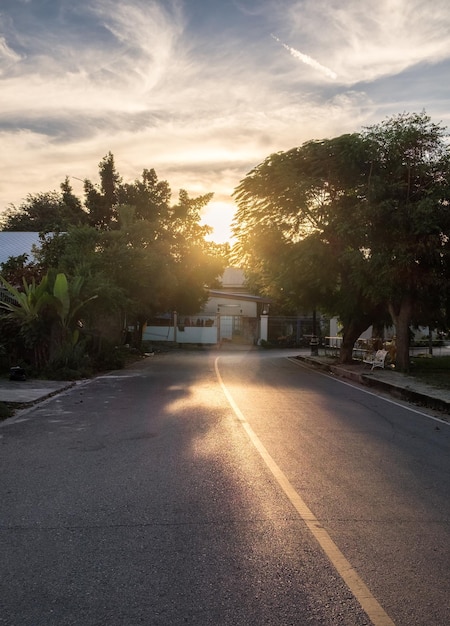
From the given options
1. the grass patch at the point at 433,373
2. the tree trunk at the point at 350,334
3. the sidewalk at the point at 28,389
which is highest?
the tree trunk at the point at 350,334

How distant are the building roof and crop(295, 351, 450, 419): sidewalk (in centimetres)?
1769

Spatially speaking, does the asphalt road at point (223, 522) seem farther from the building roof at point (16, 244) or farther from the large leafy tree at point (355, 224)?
the building roof at point (16, 244)

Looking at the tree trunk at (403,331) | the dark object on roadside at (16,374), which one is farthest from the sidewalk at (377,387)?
the tree trunk at (403,331)

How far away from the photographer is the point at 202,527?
5270 mm

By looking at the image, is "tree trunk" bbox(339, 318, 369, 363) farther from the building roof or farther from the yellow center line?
the yellow center line

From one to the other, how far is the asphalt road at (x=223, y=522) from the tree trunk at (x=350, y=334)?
1685 centimetres

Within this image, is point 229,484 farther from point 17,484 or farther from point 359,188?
point 359,188

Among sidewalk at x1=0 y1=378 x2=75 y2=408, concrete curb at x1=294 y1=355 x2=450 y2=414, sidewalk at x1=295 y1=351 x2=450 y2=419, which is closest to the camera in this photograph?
sidewalk at x1=0 y1=378 x2=75 y2=408

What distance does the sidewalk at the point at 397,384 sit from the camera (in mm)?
14984

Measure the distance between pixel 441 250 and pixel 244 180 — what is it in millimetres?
9836

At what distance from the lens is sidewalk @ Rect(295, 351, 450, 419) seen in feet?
49.2

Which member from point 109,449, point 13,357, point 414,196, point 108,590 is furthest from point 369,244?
point 108,590

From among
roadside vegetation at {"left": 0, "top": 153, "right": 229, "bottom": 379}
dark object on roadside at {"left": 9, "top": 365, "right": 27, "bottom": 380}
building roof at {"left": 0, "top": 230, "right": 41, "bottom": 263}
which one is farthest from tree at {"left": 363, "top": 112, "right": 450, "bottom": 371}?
building roof at {"left": 0, "top": 230, "right": 41, "bottom": 263}

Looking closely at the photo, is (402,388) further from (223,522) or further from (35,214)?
(35,214)
